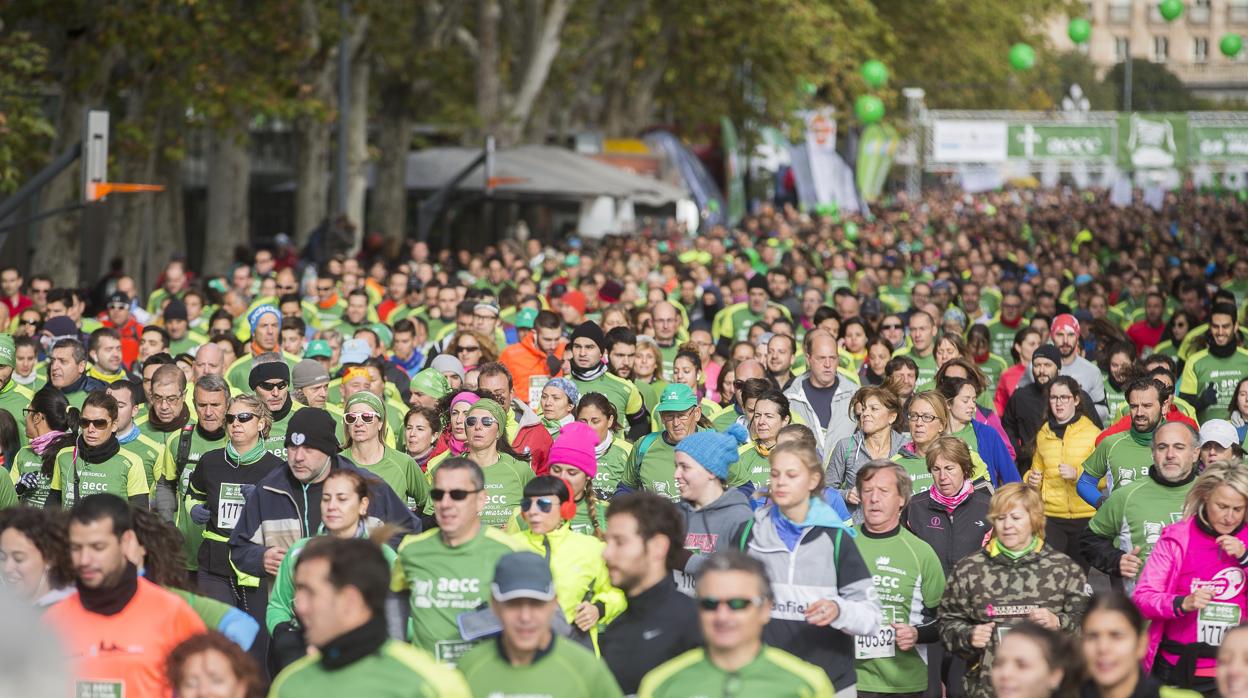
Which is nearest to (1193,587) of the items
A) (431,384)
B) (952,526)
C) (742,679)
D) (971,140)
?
(952,526)

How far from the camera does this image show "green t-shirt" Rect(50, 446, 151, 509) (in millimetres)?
10070

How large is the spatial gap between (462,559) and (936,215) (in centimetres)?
4193

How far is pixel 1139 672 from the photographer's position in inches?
246

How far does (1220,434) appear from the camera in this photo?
10078 mm

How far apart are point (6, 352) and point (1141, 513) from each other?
22.5 ft

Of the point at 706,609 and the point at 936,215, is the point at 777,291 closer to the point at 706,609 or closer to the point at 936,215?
the point at 706,609

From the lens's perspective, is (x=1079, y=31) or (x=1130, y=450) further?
(x=1079, y=31)

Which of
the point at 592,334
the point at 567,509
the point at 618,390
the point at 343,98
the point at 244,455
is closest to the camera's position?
the point at 567,509

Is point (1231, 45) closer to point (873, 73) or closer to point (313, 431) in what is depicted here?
point (873, 73)

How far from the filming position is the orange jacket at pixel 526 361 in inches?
568

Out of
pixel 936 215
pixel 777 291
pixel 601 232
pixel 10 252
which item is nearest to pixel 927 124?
pixel 936 215

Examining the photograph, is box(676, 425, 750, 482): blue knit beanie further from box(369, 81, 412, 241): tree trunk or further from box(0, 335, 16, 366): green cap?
box(369, 81, 412, 241): tree trunk

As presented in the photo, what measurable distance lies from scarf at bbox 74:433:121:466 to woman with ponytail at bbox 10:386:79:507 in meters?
0.35

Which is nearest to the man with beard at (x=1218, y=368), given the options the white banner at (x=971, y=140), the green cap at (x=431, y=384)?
the green cap at (x=431, y=384)
